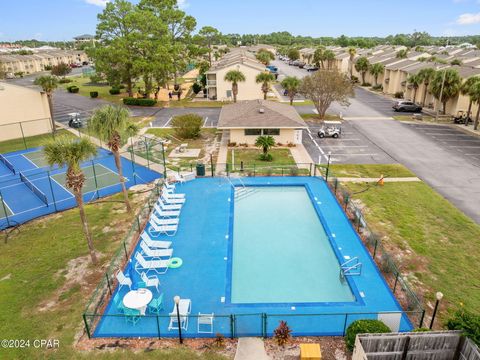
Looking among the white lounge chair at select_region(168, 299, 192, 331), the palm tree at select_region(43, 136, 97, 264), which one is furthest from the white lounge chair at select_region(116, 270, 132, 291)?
the palm tree at select_region(43, 136, 97, 264)

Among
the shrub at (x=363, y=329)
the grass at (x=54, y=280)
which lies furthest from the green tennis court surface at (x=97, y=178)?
the shrub at (x=363, y=329)

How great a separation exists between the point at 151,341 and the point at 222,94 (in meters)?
46.9

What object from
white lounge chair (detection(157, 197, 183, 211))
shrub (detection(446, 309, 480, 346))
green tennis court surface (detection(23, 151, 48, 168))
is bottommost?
white lounge chair (detection(157, 197, 183, 211))

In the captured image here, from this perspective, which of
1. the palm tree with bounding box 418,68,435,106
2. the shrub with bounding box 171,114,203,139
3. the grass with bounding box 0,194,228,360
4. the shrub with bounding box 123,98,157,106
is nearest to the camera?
the grass with bounding box 0,194,228,360

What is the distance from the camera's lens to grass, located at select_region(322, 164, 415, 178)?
27.0 meters

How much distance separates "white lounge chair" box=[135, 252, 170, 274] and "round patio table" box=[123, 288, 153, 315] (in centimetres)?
212

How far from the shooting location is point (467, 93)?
129 ft

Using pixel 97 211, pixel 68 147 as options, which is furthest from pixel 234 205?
pixel 68 147

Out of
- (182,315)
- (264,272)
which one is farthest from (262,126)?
(182,315)

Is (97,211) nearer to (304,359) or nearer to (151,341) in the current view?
(151,341)

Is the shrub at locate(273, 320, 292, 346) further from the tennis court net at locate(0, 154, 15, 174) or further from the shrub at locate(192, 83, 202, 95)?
the shrub at locate(192, 83, 202, 95)

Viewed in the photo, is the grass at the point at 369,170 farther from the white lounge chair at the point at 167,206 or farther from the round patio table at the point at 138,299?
the round patio table at the point at 138,299

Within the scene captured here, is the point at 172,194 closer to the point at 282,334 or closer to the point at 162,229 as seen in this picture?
the point at 162,229

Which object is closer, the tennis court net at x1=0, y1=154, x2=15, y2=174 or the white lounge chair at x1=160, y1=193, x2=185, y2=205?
the white lounge chair at x1=160, y1=193, x2=185, y2=205
